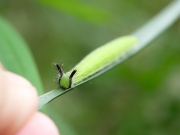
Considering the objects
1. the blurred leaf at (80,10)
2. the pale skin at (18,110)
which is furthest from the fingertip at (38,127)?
the blurred leaf at (80,10)

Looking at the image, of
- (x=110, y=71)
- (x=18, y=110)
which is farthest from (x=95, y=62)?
(x=110, y=71)

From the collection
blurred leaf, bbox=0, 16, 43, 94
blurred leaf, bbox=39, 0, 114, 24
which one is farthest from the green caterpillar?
blurred leaf, bbox=39, 0, 114, 24

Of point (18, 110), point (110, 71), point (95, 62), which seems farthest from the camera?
point (110, 71)

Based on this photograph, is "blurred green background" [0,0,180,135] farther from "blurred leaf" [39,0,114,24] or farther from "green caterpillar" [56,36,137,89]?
"green caterpillar" [56,36,137,89]

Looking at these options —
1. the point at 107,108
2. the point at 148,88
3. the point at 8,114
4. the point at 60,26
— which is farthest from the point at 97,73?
the point at 60,26

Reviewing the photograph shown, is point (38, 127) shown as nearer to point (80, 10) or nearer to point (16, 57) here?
point (16, 57)

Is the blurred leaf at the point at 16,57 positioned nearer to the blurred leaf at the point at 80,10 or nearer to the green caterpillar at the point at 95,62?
the green caterpillar at the point at 95,62
